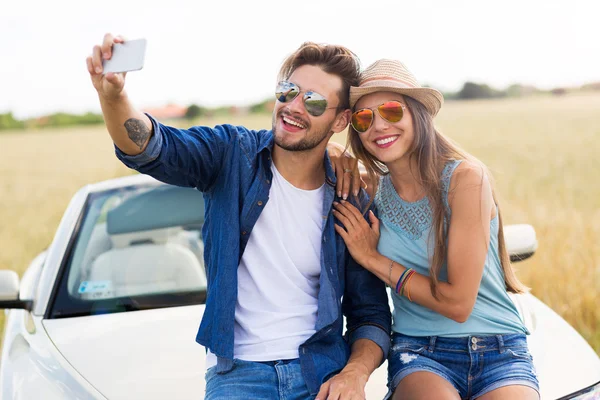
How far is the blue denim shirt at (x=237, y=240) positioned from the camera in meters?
2.07

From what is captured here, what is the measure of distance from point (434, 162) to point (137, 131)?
954mm

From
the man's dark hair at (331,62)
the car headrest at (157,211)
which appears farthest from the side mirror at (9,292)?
the man's dark hair at (331,62)

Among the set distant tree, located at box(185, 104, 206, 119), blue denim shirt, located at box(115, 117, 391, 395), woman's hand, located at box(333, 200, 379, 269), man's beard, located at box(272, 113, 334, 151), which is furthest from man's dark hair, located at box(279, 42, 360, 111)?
distant tree, located at box(185, 104, 206, 119)

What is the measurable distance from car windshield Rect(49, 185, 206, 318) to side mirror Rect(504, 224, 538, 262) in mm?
1352

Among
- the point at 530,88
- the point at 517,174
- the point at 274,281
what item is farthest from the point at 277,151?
the point at 530,88

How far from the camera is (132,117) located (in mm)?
1915

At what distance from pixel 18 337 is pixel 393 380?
156 centimetres

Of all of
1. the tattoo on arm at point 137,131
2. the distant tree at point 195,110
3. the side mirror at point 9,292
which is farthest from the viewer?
the distant tree at point 195,110

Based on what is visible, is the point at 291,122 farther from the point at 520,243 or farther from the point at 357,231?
the point at 520,243

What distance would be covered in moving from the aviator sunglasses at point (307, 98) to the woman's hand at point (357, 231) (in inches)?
12.8

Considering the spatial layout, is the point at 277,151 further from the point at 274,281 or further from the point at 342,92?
the point at 274,281

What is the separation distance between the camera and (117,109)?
1893mm

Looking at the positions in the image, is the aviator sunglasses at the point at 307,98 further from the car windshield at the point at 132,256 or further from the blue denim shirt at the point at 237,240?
the car windshield at the point at 132,256

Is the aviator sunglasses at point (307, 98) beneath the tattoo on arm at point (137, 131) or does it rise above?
above
